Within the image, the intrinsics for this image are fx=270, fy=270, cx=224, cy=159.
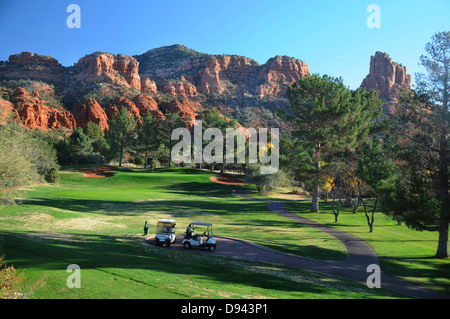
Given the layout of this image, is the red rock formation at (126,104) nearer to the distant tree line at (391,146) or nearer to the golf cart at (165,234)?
the distant tree line at (391,146)

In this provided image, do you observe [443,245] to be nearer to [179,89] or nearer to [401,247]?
[401,247]

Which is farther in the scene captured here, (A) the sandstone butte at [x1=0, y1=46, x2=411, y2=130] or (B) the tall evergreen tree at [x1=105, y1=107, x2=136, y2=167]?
(A) the sandstone butte at [x1=0, y1=46, x2=411, y2=130]

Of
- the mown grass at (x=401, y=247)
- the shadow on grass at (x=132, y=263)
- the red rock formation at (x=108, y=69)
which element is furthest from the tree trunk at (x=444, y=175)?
the red rock formation at (x=108, y=69)

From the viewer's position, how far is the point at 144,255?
49.9 feet

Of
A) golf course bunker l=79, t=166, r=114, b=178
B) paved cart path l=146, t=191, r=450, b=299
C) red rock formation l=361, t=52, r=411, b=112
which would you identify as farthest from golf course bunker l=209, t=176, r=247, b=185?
red rock formation l=361, t=52, r=411, b=112

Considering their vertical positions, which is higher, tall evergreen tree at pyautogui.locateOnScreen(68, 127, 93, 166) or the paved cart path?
tall evergreen tree at pyautogui.locateOnScreen(68, 127, 93, 166)

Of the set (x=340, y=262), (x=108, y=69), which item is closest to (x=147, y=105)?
(x=108, y=69)

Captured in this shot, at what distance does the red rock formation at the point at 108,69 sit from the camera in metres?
165

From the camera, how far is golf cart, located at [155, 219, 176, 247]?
1897 centimetres

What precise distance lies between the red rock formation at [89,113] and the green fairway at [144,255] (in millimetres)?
101416

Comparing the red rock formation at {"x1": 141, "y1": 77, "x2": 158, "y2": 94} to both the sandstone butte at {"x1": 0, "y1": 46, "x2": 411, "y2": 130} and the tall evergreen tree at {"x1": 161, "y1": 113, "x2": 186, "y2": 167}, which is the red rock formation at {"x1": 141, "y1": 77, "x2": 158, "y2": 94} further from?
the tall evergreen tree at {"x1": 161, "y1": 113, "x2": 186, "y2": 167}

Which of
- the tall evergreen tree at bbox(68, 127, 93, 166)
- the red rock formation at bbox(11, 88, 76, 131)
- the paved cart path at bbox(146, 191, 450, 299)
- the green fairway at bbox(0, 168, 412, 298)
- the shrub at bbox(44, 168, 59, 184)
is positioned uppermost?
the red rock formation at bbox(11, 88, 76, 131)

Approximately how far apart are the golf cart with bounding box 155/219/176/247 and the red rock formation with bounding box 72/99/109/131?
119761 mm
